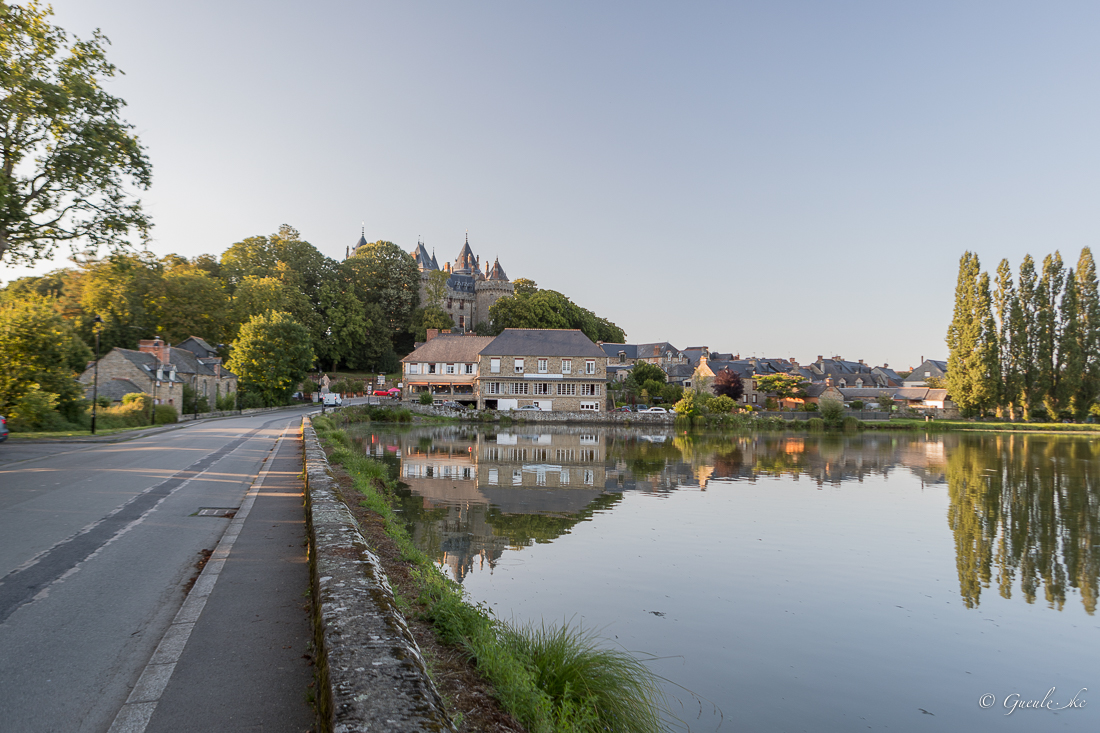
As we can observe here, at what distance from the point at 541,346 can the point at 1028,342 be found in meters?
46.3

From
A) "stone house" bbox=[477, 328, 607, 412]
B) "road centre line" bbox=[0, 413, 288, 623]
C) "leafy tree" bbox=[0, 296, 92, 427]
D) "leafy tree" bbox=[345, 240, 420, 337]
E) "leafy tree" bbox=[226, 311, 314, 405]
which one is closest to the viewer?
"road centre line" bbox=[0, 413, 288, 623]

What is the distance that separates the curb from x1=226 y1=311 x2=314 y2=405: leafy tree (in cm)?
5128

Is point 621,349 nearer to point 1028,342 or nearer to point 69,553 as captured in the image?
point 1028,342

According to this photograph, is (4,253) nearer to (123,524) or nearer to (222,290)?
(123,524)

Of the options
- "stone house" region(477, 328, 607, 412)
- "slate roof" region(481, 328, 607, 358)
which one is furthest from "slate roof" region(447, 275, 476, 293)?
"stone house" region(477, 328, 607, 412)

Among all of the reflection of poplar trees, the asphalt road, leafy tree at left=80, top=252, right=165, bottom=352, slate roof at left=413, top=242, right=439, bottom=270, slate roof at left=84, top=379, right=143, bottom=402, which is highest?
slate roof at left=413, top=242, right=439, bottom=270

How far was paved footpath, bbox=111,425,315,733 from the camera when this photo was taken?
3.42 meters

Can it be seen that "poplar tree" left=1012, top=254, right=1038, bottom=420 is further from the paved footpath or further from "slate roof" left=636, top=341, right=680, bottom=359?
the paved footpath

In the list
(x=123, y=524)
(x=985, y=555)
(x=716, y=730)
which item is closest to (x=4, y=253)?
(x=123, y=524)

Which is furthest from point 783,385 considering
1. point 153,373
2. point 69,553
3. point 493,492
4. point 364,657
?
point 364,657

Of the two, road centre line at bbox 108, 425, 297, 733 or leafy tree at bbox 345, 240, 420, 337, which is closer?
road centre line at bbox 108, 425, 297, 733

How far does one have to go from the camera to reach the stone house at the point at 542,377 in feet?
182

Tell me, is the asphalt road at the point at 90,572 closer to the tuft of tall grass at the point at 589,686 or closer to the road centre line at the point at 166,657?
the road centre line at the point at 166,657

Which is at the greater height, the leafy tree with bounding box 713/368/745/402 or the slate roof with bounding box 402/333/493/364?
the slate roof with bounding box 402/333/493/364
